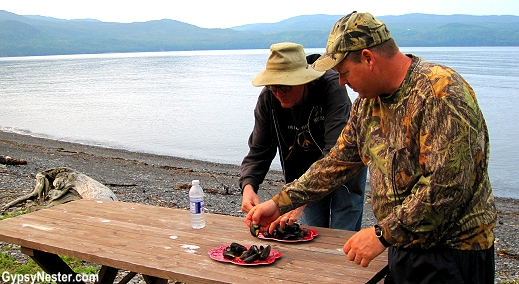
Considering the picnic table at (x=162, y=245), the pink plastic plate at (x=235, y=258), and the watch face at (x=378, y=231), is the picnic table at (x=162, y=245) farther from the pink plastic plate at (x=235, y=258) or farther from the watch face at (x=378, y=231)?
the watch face at (x=378, y=231)

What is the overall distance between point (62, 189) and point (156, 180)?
6.02m

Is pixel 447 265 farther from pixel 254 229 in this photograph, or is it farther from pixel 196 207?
pixel 196 207

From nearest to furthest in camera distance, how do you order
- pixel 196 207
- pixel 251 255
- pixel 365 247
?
1. pixel 365 247
2. pixel 251 255
3. pixel 196 207

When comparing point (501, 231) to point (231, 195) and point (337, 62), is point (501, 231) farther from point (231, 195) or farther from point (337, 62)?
point (337, 62)

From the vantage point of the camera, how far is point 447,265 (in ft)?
8.99

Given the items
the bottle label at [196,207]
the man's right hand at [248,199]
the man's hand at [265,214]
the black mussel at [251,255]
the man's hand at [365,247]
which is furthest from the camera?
the man's right hand at [248,199]

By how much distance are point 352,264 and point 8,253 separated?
4739 millimetres

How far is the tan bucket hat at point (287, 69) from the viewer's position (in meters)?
4.21

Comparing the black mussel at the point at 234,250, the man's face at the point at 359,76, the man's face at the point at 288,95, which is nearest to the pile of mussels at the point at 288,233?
the black mussel at the point at 234,250

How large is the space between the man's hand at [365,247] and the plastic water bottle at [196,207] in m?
1.50

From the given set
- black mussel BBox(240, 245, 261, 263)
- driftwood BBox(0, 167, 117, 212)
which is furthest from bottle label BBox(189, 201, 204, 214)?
driftwood BBox(0, 167, 117, 212)

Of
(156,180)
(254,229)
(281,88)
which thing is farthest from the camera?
(156,180)

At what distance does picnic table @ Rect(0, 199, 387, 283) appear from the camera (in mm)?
3289

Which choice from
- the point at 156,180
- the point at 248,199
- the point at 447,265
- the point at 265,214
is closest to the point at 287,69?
the point at 248,199
